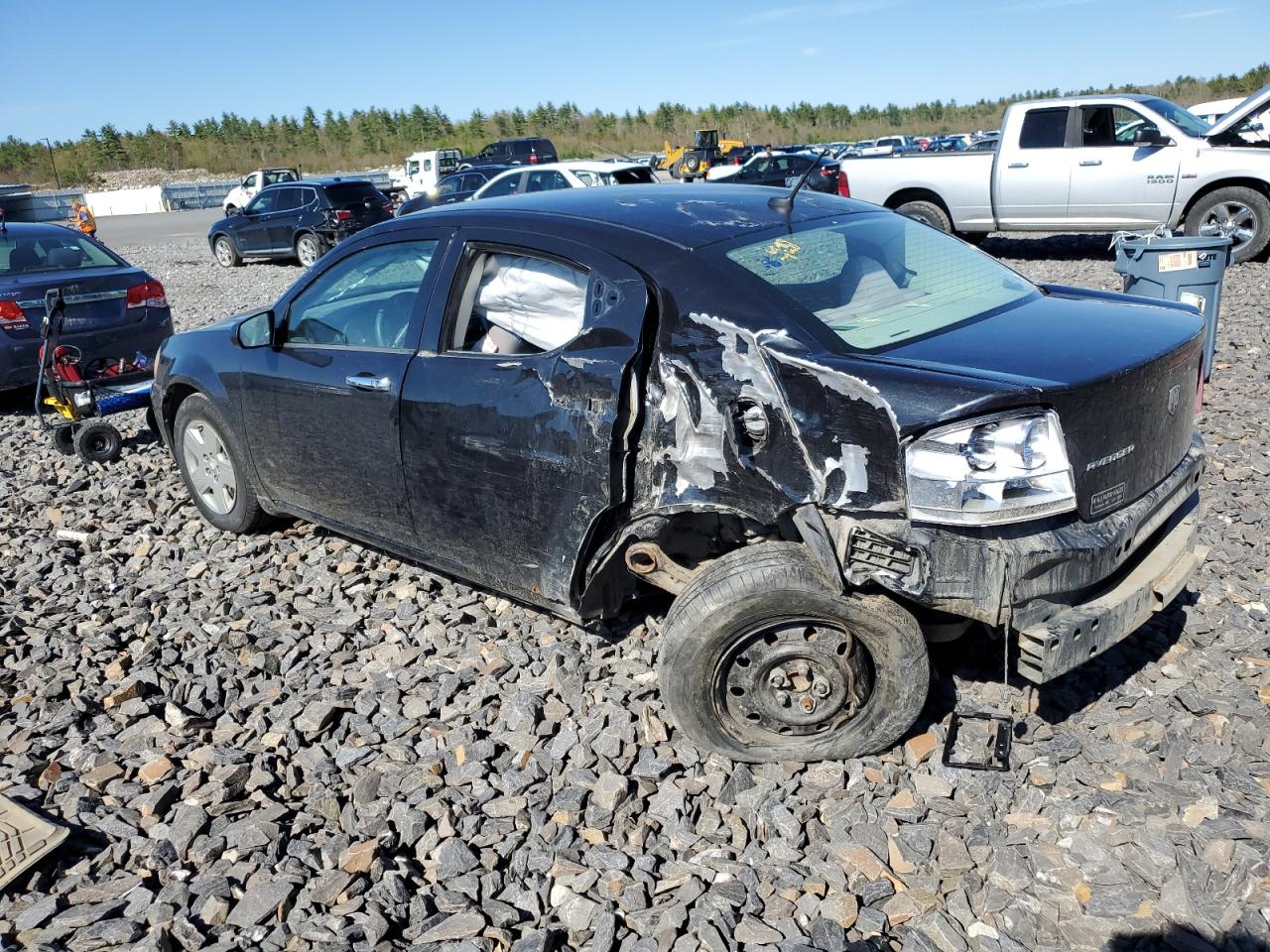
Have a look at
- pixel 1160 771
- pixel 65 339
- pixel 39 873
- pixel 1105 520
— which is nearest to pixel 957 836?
pixel 1160 771

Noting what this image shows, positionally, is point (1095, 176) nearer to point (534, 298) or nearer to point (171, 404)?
point (534, 298)

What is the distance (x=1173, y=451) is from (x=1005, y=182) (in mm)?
10718

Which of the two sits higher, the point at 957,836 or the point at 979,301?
the point at 979,301

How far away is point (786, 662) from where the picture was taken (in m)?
3.10

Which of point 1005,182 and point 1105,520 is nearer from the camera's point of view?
point 1105,520

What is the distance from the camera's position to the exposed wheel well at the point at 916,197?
530 inches

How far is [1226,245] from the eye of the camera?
6.68m

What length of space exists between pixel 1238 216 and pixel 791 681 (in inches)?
450

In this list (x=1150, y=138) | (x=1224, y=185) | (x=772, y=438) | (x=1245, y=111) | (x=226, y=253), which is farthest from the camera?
(x=226, y=253)

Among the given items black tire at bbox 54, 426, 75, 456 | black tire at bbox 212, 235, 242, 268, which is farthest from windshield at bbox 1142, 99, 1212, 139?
black tire at bbox 212, 235, 242, 268

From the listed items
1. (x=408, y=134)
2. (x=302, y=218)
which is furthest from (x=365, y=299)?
(x=408, y=134)

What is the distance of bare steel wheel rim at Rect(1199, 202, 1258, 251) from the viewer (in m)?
11.6

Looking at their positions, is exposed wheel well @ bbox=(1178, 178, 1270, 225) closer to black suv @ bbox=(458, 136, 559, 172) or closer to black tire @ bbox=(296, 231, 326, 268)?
black tire @ bbox=(296, 231, 326, 268)

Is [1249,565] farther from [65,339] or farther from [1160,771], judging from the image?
[65,339]
